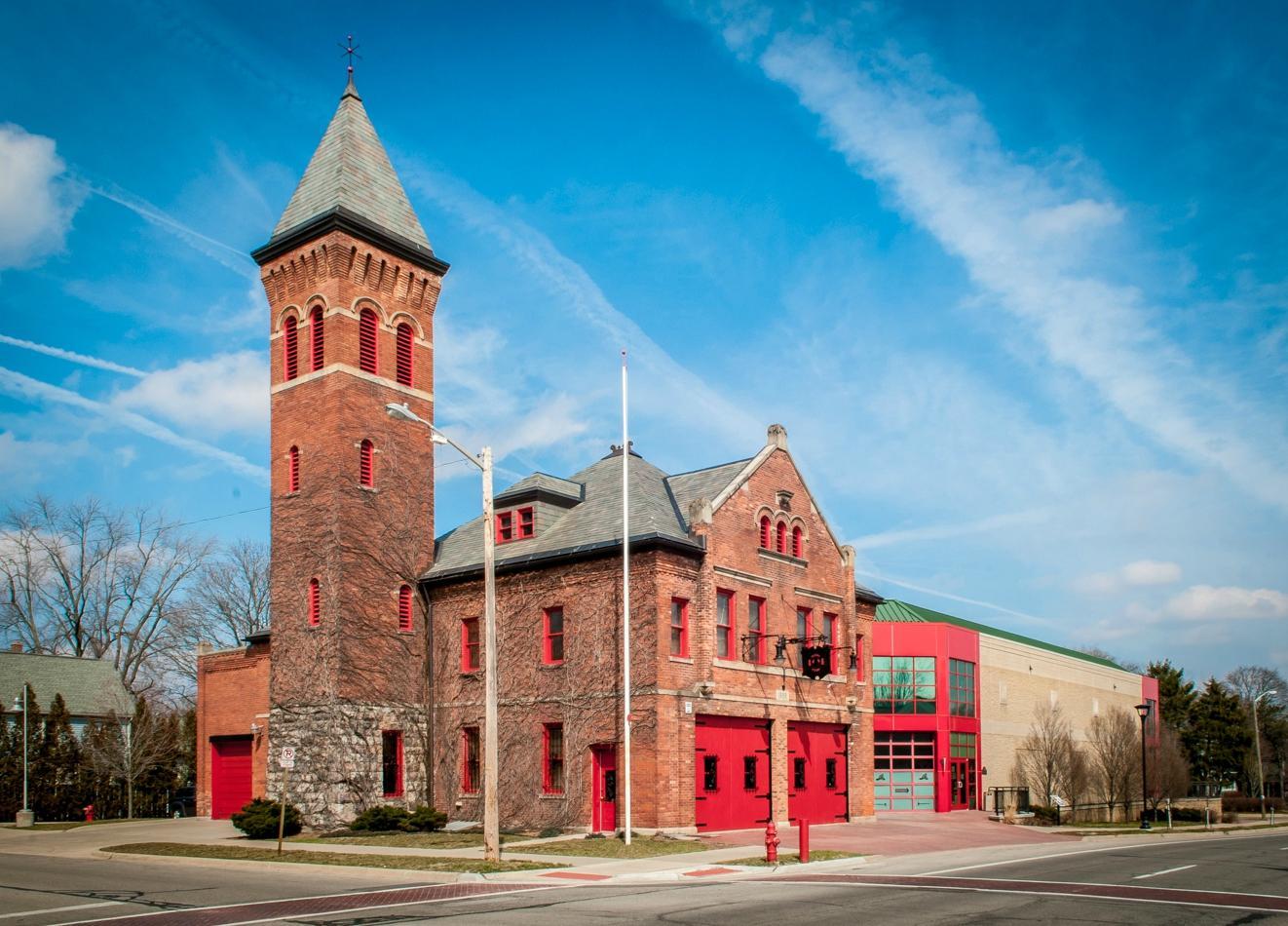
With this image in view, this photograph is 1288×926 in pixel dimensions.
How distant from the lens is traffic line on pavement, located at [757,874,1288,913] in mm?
17109

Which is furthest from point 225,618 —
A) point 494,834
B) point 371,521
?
point 494,834

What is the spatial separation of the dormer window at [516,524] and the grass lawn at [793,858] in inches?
566

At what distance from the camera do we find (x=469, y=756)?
36281mm

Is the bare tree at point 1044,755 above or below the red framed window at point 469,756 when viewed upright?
below

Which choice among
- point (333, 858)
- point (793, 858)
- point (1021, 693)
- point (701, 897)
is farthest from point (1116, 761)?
point (701, 897)

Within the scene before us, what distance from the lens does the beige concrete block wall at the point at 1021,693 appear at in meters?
56.4

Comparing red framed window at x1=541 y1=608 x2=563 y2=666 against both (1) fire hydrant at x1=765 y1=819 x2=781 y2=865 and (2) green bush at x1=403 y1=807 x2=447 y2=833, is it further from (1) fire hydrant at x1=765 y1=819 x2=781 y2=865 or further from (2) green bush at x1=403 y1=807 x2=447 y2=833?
(1) fire hydrant at x1=765 y1=819 x2=781 y2=865

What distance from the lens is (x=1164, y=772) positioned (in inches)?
2479

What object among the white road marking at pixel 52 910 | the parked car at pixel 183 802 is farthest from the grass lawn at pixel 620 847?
the parked car at pixel 183 802

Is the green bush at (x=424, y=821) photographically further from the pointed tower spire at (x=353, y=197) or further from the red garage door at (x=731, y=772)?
the pointed tower spire at (x=353, y=197)

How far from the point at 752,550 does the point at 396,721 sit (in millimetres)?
12431

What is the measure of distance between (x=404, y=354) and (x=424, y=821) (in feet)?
50.1

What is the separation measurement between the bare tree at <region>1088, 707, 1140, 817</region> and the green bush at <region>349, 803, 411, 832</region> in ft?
127

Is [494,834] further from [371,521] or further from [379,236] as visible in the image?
[379,236]
